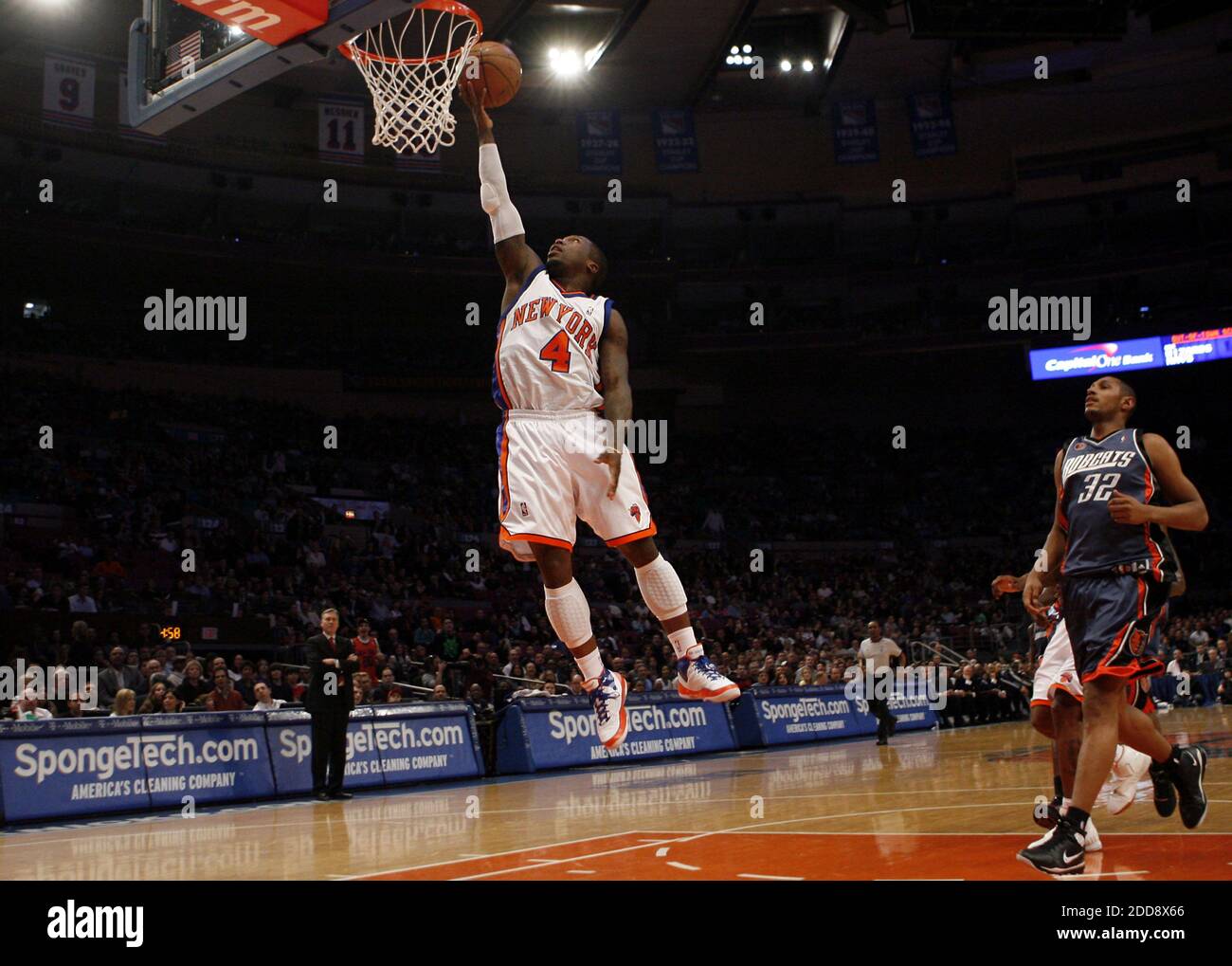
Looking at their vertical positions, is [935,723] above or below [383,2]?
below

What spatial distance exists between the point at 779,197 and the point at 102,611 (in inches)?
907

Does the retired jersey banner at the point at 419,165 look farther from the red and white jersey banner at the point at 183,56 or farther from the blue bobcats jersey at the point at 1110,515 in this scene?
the blue bobcats jersey at the point at 1110,515

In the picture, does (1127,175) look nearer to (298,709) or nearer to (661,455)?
(661,455)

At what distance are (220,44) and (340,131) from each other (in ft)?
78.1

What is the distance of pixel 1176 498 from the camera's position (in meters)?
5.64

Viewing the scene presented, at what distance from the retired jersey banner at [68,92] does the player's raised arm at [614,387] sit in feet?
79.7

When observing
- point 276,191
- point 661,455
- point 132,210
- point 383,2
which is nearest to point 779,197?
point 661,455

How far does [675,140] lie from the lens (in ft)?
105

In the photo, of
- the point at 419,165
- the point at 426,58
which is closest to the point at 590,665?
the point at 426,58

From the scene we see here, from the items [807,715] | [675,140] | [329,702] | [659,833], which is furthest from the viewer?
[675,140]

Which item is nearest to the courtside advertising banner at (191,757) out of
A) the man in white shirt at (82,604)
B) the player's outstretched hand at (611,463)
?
the man in white shirt at (82,604)

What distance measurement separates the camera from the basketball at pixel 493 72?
5180 millimetres

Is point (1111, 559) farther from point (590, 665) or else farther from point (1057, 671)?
point (590, 665)

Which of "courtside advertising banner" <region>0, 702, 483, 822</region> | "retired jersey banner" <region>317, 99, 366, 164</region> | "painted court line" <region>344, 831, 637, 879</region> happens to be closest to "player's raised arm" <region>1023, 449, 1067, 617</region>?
"painted court line" <region>344, 831, 637, 879</region>
